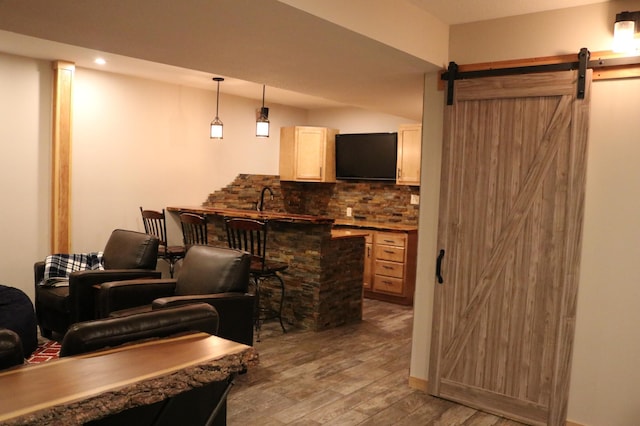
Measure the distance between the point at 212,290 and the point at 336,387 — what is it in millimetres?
1116

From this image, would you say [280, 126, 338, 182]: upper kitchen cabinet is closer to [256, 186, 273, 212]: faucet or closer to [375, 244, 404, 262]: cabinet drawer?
[256, 186, 273, 212]: faucet

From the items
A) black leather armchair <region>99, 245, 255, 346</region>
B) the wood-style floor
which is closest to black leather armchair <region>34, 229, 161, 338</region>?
black leather armchair <region>99, 245, 255, 346</region>

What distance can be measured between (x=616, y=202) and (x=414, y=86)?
1.77 m

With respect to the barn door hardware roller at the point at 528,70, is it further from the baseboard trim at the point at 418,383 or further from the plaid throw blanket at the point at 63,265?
the plaid throw blanket at the point at 63,265

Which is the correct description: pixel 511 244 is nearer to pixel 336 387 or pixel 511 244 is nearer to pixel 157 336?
pixel 336 387

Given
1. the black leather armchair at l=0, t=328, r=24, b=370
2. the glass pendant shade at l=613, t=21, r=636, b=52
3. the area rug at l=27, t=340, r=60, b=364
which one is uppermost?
the glass pendant shade at l=613, t=21, r=636, b=52

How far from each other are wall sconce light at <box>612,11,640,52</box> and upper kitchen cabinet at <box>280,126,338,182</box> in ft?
15.5

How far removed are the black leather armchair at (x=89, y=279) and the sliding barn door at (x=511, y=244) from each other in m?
2.55

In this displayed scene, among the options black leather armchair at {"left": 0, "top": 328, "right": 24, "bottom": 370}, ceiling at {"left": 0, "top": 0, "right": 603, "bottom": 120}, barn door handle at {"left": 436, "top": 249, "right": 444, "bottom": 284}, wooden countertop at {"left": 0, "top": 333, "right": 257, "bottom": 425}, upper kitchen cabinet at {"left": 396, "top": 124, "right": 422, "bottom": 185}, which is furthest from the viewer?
upper kitchen cabinet at {"left": 396, "top": 124, "right": 422, "bottom": 185}

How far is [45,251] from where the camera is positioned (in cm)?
518

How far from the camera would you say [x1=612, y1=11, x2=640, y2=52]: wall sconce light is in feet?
8.92

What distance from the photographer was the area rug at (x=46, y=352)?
3949 mm

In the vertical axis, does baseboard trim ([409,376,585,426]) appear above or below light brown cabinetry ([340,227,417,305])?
below

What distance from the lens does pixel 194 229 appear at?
5703mm
